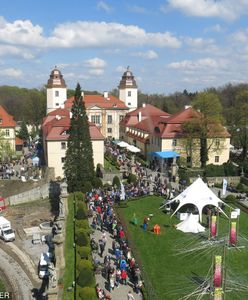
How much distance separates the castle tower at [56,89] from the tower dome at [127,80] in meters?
11.8

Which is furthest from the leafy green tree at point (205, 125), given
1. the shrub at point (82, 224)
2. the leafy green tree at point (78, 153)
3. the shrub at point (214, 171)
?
the shrub at point (82, 224)

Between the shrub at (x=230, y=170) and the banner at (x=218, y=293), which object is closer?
the banner at (x=218, y=293)

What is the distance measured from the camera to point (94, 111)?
238 ft

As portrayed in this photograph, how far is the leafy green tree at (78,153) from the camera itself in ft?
127

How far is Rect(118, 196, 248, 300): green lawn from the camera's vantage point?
65.5ft

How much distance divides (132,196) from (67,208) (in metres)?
6.80

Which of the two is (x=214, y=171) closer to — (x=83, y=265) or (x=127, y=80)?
(x=83, y=265)

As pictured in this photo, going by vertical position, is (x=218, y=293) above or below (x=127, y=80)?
below

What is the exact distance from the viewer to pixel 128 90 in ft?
268

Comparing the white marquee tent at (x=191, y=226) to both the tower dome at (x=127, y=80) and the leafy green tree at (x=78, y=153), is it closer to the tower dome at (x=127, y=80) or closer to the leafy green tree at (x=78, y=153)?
the leafy green tree at (x=78, y=153)

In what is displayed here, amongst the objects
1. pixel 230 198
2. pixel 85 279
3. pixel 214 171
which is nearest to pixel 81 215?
pixel 85 279

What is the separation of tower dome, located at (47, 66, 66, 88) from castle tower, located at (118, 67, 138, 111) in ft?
38.7

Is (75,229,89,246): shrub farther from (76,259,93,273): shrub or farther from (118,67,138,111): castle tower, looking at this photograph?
(118,67,138,111): castle tower

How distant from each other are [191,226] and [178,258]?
14.7ft
